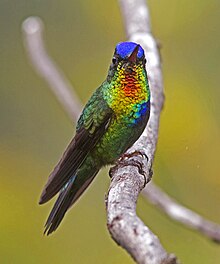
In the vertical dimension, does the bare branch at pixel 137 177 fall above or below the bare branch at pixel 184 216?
above

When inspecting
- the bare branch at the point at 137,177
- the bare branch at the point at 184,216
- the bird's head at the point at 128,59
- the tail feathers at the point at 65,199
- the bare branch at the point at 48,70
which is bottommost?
the bare branch at the point at 184,216

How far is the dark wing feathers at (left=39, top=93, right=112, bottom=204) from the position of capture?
1.41 meters

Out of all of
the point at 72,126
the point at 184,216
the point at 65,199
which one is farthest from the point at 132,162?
the point at 72,126

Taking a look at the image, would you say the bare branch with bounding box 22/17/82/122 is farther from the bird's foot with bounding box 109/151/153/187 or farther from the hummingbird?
the bird's foot with bounding box 109/151/153/187

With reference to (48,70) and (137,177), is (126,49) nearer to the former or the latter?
(137,177)

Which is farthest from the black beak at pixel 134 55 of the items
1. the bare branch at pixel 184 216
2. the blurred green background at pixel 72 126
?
the blurred green background at pixel 72 126

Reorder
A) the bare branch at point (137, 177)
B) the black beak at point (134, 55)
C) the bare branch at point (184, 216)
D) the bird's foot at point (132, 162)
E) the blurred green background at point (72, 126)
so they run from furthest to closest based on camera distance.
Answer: the blurred green background at point (72, 126) < the bare branch at point (184, 216) < the black beak at point (134, 55) < the bird's foot at point (132, 162) < the bare branch at point (137, 177)

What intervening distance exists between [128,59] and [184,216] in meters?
0.61

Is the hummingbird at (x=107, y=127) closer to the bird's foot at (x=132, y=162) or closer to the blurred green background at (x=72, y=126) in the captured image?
the bird's foot at (x=132, y=162)

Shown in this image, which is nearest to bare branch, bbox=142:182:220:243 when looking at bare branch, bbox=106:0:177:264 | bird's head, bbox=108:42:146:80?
bare branch, bbox=106:0:177:264

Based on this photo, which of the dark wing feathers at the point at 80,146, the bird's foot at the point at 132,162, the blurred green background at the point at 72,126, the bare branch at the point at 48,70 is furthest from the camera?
the blurred green background at the point at 72,126

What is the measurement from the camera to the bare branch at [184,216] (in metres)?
1.62

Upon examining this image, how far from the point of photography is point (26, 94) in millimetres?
2936

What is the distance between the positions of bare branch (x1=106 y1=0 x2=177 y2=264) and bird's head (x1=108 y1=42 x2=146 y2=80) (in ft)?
0.49
